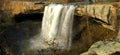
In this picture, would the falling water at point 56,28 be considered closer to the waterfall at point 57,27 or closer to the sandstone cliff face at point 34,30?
the waterfall at point 57,27

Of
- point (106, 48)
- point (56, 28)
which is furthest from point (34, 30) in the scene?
point (106, 48)

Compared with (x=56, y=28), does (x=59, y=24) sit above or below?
above

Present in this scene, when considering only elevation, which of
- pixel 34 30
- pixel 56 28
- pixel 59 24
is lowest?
pixel 34 30

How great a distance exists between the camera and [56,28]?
1098 centimetres

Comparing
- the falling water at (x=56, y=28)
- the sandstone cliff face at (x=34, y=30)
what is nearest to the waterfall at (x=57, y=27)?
the falling water at (x=56, y=28)

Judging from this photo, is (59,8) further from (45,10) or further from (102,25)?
(102,25)

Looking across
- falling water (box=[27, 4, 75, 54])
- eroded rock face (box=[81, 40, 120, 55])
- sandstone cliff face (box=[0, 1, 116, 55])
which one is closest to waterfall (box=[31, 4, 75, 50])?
falling water (box=[27, 4, 75, 54])

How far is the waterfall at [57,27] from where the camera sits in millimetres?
10477

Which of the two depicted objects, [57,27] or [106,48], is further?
[57,27]

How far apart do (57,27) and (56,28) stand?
0.23 ft

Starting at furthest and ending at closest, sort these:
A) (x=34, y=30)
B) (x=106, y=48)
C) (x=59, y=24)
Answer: (x=34, y=30), (x=59, y=24), (x=106, y=48)

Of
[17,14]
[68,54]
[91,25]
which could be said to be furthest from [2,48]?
[17,14]

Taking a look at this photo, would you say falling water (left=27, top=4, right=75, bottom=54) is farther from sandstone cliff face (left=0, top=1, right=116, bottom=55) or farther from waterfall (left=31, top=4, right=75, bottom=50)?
sandstone cliff face (left=0, top=1, right=116, bottom=55)

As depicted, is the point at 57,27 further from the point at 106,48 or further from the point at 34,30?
the point at 106,48
